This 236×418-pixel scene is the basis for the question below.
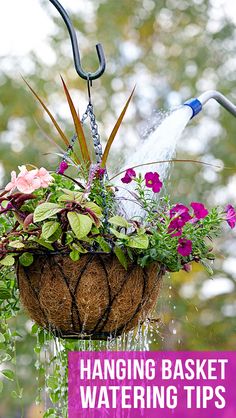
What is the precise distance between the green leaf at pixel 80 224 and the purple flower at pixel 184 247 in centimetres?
22

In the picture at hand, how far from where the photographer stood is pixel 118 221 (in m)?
1.54

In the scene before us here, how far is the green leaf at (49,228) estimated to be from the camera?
1502 millimetres

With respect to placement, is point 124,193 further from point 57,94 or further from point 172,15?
point 172,15

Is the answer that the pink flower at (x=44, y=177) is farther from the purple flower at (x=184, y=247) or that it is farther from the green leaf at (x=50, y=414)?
the green leaf at (x=50, y=414)

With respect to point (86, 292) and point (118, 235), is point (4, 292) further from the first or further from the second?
point (118, 235)

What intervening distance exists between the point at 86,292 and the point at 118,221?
172 mm

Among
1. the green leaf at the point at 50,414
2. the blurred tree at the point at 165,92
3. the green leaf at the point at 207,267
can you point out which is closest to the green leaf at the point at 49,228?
the green leaf at the point at 207,267

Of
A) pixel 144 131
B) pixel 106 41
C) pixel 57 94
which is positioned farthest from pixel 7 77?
pixel 144 131

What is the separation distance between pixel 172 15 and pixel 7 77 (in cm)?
162

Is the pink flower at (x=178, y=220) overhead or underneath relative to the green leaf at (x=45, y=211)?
overhead

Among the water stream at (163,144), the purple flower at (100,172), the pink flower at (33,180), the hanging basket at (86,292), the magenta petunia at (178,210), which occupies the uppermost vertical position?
the water stream at (163,144)

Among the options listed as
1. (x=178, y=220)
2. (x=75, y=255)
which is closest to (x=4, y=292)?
(x=75, y=255)

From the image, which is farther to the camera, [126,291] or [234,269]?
[234,269]

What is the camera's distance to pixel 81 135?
1618 millimetres
